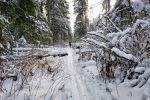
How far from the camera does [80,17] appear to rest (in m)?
45.4

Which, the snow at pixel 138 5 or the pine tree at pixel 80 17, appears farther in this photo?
the pine tree at pixel 80 17

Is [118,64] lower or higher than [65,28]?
lower

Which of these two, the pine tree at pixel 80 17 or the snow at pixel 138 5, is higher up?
the pine tree at pixel 80 17

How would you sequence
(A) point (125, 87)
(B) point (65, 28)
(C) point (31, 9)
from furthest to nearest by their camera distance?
(B) point (65, 28)
(C) point (31, 9)
(A) point (125, 87)

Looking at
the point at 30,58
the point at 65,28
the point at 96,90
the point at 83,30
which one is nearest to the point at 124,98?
the point at 96,90

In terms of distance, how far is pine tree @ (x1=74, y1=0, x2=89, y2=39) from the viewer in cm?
4194

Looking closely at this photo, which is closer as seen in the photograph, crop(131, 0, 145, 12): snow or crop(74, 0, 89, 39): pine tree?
crop(131, 0, 145, 12): snow

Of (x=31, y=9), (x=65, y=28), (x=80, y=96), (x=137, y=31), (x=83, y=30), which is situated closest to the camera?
(x=80, y=96)

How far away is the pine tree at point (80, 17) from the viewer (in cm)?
4194

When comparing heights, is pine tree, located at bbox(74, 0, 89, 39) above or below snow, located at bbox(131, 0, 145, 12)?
above

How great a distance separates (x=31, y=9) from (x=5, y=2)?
100 cm

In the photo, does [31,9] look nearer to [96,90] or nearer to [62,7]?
[96,90]

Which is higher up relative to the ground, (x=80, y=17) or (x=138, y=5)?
(x=80, y=17)

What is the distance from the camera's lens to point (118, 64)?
18.7 feet
